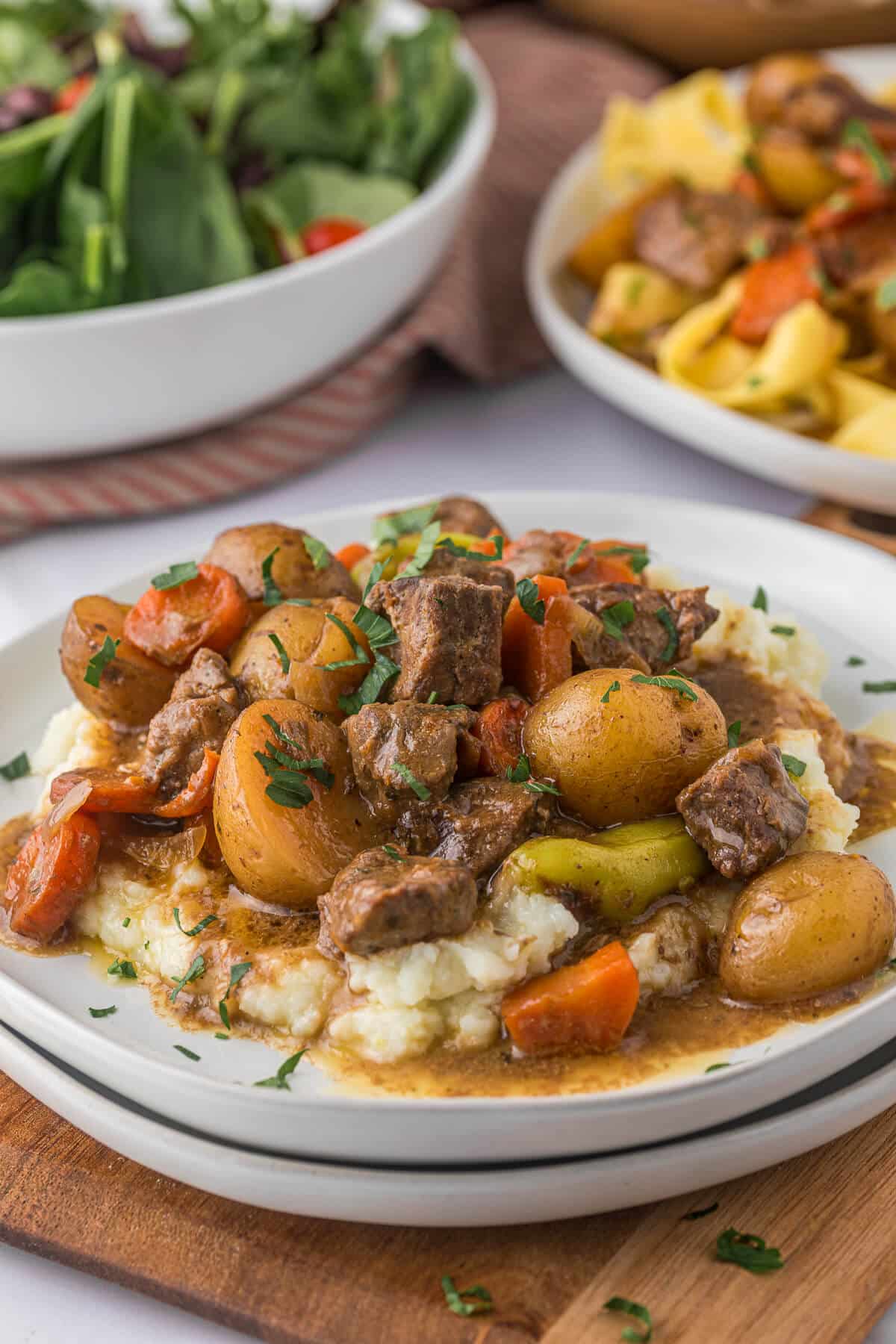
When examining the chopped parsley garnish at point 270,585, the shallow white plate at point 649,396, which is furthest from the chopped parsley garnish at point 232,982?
the shallow white plate at point 649,396

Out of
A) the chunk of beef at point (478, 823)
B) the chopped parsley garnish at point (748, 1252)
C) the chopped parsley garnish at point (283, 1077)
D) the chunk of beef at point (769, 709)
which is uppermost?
the chunk of beef at point (478, 823)

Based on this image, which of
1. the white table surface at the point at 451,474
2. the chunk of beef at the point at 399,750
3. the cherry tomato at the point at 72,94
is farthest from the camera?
the cherry tomato at the point at 72,94

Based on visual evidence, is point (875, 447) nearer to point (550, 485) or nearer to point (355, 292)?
point (550, 485)

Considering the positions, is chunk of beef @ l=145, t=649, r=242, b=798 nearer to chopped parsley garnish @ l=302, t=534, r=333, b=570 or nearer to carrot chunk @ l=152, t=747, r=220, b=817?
carrot chunk @ l=152, t=747, r=220, b=817

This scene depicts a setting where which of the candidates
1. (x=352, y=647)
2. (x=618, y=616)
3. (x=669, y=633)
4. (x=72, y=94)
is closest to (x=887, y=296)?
(x=669, y=633)

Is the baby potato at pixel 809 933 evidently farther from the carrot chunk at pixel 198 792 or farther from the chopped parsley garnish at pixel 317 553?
the chopped parsley garnish at pixel 317 553

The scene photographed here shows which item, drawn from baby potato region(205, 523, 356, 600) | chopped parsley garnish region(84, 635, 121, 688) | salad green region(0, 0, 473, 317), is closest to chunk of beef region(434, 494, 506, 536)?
baby potato region(205, 523, 356, 600)

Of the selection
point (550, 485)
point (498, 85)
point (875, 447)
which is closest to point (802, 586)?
point (875, 447)
